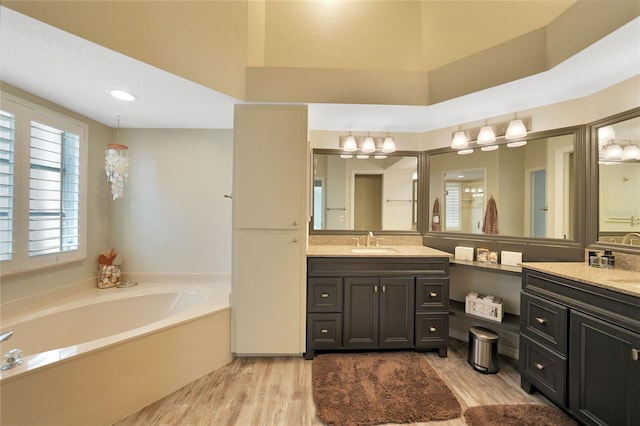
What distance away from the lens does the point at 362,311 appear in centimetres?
213

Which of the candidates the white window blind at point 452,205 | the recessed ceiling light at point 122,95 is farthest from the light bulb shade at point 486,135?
the recessed ceiling light at point 122,95

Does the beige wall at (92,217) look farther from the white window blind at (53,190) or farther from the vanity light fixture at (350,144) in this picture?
the vanity light fixture at (350,144)

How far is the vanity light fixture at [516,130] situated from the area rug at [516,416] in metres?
2.05

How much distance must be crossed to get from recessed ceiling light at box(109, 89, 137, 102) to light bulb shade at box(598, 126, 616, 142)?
3610 millimetres

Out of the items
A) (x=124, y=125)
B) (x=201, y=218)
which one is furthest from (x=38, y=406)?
(x=124, y=125)

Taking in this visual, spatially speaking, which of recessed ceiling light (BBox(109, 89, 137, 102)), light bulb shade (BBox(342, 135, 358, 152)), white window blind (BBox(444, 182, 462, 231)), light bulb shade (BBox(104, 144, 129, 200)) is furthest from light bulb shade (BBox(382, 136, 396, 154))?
light bulb shade (BBox(104, 144, 129, 200))

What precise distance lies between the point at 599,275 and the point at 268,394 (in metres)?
2.28

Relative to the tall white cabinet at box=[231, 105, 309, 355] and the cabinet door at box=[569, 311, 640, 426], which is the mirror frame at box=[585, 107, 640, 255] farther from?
the tall white cabinet at box=[231, 105, 309, 355]

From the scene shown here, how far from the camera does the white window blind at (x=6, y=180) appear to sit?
1684 mm

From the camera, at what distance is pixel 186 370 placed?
5.97ft

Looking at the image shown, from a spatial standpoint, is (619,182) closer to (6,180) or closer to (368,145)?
(368,145)

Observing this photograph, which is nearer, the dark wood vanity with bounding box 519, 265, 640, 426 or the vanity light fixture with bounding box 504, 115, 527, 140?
the dark wood vanity with bounding box 519, 265, 640, 426

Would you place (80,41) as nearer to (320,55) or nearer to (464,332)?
(320,55)

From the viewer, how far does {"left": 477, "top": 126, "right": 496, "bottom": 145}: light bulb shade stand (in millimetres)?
2277
